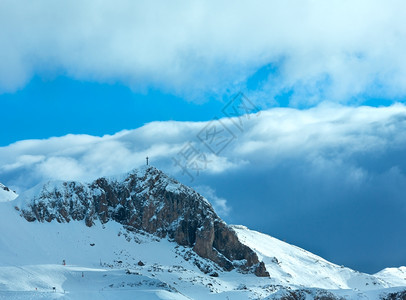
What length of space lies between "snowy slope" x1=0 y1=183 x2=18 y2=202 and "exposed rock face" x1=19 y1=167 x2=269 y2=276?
30.4ft

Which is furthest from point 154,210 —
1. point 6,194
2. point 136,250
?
point 6,194

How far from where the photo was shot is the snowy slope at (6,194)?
177 metres

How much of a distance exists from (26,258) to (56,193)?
32.4 metres

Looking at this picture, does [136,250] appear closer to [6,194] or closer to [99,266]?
[99,266]

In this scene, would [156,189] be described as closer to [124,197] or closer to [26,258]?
[124,197]

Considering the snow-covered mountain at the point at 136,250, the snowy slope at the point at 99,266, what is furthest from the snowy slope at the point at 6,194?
Answer: the snowy slope at the point at 99,266

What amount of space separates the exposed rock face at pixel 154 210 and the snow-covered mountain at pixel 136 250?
0.30m

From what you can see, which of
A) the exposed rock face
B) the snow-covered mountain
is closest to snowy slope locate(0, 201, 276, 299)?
the snow-covered mountain

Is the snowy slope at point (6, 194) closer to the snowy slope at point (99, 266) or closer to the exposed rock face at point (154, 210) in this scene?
the snowy slope at point (99, 266)

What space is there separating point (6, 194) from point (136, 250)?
1711 inches

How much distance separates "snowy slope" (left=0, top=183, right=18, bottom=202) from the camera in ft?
581

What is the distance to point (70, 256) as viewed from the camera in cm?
15750

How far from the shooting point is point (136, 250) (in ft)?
560

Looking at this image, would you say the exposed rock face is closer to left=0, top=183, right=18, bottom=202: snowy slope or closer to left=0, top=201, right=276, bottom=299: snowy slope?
left=0, top=201, right=276, bottom=299: snowy slope
